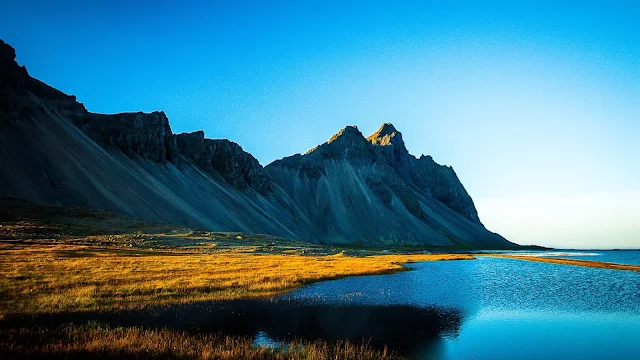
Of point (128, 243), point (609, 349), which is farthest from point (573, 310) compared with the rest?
point (128, 243)

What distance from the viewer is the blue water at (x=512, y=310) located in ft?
73.2

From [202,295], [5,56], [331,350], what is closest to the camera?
[331,350]

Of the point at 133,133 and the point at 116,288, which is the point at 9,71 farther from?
the point at 116,288

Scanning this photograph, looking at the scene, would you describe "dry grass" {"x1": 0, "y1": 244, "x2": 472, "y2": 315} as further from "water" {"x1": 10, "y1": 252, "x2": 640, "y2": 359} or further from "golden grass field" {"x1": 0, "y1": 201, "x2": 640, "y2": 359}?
"water" {"x1": 10, "y1": 252, "x2": 640, "y2": 359}

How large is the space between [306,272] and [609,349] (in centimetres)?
3538

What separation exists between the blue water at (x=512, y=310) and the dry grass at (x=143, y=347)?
3.79 metres

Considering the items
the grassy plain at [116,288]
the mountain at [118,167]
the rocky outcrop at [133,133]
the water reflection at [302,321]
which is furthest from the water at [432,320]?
the rocky outcrop at [133,133]

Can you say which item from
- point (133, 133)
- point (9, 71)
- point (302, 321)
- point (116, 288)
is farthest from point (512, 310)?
point (9, 71)

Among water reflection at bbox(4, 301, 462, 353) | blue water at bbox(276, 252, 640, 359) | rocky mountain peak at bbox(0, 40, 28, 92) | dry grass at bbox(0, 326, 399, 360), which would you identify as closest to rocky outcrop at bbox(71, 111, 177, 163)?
rocky mountain peak at bbox(0, 40, 28, 92)

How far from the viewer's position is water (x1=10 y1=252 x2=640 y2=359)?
22516 millimetres

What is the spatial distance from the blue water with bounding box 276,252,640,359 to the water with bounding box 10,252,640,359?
0.07m

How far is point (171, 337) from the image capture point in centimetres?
1991

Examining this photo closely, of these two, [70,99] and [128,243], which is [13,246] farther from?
[70,99]

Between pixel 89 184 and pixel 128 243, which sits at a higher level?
pixel 89 184
